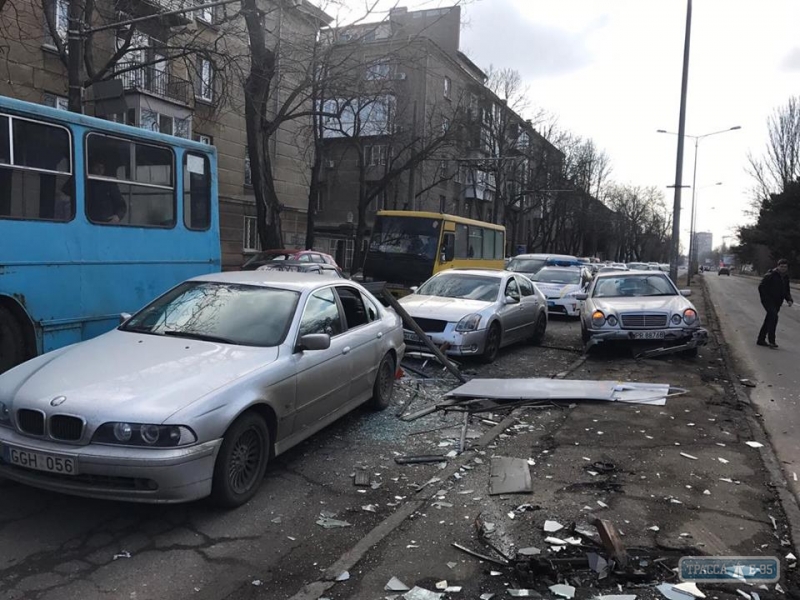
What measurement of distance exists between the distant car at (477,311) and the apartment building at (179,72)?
6.63 meters

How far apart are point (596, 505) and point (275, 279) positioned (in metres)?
3.32

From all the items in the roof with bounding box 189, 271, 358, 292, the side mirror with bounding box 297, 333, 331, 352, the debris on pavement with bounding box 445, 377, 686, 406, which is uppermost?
the roof with bounding box 189, 271, 358, 292

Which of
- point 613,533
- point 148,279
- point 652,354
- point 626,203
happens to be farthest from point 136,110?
point 626,203

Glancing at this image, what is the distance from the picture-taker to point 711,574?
3.45 meters

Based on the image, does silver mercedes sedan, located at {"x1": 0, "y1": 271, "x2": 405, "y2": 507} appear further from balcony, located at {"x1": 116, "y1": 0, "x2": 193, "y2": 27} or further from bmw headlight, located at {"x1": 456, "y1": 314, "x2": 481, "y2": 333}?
balcony, located at {"x1": 116, "y1": 0, "x2": 193, "y2": 27}

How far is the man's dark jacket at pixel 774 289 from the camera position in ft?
41.0

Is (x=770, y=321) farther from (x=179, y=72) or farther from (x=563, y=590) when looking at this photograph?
(x=179, y=72)

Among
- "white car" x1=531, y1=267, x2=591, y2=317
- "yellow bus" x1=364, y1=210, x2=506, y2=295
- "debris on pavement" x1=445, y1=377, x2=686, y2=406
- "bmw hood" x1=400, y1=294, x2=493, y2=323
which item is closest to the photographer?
"debris on pavement" x1=445, y1=377, x2=686, y2=406

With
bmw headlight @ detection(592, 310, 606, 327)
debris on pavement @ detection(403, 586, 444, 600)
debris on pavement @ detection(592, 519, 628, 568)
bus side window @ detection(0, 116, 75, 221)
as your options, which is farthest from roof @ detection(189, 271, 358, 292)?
bmw headlight @ detection(592, 310, 606, 327)

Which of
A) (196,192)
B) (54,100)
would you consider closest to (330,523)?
(196,192)

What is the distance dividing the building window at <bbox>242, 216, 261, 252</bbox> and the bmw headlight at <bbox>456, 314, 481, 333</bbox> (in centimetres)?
2362

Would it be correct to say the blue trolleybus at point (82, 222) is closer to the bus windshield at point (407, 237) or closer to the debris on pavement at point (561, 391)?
the debris on pavement at point (561, 391)

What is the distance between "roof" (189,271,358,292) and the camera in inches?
222

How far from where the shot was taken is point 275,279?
5.84 meters
